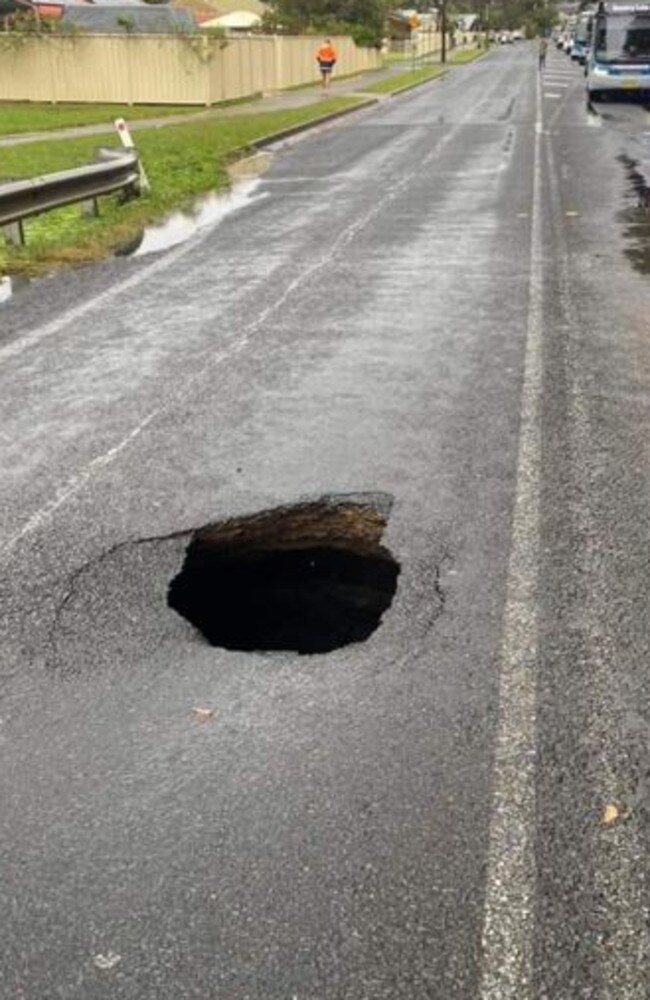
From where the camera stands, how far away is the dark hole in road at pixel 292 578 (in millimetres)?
4195

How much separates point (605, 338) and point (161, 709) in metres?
5.39

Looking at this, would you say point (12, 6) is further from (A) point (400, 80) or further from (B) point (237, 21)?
(B) point (237, 21)

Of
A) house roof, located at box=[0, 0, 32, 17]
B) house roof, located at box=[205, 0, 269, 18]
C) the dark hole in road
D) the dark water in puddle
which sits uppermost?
house roof, located at box=[205, 0, 269, 18]

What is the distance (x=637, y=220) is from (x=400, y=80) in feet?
136

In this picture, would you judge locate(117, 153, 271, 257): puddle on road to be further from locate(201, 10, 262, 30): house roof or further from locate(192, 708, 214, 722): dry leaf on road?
locate(201, 10, 262, 30): house roof

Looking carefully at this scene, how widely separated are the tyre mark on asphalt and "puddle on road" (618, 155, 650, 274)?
19.6 feet

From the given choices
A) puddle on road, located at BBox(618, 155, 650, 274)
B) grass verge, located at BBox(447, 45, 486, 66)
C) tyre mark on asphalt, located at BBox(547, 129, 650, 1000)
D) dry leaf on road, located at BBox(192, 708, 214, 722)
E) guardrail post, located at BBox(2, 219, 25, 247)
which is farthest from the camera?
grass verge, located at BBox(447, 45, 486, 66)

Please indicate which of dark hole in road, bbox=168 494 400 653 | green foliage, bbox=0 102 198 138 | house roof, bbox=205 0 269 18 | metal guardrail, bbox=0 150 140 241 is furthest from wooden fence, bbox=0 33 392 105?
house roof, bbox=205 0 269 18

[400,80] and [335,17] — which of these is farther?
[335,17]

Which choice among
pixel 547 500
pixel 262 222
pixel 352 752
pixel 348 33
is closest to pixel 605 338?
pixel 547 500

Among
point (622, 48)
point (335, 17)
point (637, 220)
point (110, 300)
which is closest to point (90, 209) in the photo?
point (110, 300)

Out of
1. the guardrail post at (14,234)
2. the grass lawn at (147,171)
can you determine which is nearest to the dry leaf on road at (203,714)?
the grass lawn at (147,171)

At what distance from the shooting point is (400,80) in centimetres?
5047

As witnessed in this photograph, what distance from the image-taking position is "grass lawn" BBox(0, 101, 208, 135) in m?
26.3
